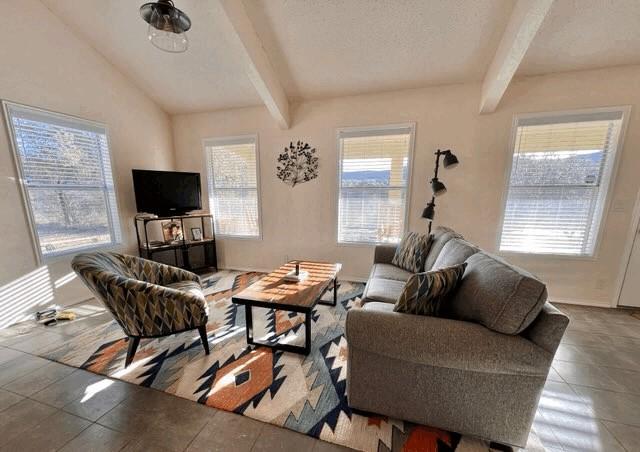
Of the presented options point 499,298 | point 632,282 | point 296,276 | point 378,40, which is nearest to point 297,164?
point 378,40

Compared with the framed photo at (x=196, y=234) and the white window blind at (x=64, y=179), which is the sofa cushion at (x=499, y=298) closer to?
the framed photo at (x=196, y=234)

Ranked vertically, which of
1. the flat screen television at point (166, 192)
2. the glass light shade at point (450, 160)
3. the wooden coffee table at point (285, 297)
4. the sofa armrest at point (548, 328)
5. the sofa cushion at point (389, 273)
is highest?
the glass light shade at point (450, 160)

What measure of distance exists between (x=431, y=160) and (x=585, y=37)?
156 centimetres

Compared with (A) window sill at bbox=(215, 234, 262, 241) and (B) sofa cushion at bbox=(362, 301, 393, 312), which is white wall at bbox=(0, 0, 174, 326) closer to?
(A) window sill at bbox=(215, 234, 262, 241)

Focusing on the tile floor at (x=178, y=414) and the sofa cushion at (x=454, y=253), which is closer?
the tile floor at (x=178, y=414)

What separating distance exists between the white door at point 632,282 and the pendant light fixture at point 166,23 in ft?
15.5

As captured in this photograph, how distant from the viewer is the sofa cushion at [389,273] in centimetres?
229

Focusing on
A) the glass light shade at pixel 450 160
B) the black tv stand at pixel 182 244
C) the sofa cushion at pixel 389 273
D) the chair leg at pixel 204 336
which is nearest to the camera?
the chair leg at pixel 204 336

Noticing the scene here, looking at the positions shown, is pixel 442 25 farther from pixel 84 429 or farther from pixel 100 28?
pixel 84 429

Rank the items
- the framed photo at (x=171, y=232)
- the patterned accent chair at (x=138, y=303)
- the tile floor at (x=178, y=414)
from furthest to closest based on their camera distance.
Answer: the framed photo at (x=171, y=232) → the patterned accent chair at (x=138, y=303) → the tile floor at (x=178, y=414)

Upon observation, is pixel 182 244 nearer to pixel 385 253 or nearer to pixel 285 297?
pixel 285 297

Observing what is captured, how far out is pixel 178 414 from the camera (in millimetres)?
1374

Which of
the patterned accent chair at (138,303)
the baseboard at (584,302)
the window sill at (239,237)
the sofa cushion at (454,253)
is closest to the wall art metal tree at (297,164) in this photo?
the window sill at (239,237)

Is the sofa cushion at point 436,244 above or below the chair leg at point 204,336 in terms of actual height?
above
